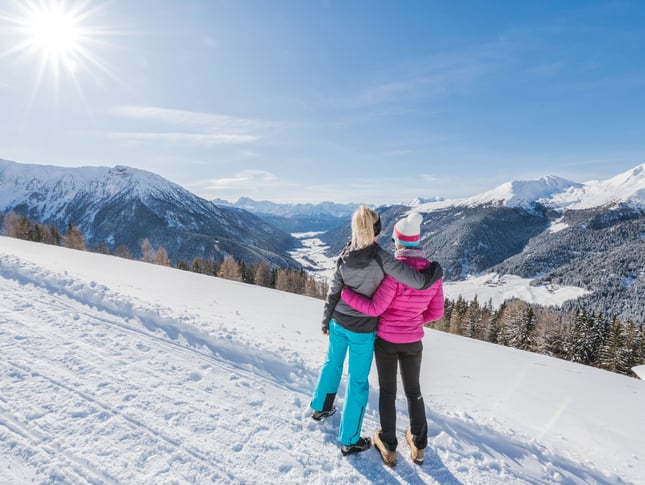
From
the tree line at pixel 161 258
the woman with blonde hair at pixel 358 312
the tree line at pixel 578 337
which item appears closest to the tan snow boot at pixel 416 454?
the woman with blonde hair at pixel 358 312

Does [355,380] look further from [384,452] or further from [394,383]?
[384,452]

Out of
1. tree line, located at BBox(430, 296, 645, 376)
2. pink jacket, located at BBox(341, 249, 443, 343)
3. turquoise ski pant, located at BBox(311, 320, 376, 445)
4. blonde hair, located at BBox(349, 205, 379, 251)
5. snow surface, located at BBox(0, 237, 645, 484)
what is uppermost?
blonde hair, located at BBox(349, 205, 379, 251)

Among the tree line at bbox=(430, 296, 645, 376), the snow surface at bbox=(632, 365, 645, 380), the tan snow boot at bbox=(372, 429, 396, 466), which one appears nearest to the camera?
the tan snow boot at bbox=(372, 429, 396, 466)

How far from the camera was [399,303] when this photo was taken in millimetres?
3494

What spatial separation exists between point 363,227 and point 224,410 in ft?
10.5

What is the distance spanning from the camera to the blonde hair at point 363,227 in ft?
11.1

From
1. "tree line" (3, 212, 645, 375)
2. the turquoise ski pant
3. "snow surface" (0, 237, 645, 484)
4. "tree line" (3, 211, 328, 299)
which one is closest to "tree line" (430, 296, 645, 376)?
"tree line" (3, 212, 645, 375)

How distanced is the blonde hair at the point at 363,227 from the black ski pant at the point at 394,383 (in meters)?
1.22

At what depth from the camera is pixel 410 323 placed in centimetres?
353

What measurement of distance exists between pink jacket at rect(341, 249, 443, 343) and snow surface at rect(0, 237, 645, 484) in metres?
1.60

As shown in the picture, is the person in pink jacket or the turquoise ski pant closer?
the person in pink jacket

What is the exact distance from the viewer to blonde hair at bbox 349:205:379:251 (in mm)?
3379

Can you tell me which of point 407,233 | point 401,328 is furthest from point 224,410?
point 407,233

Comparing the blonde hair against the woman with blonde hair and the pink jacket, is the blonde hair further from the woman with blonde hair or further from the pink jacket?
the pink jacket
